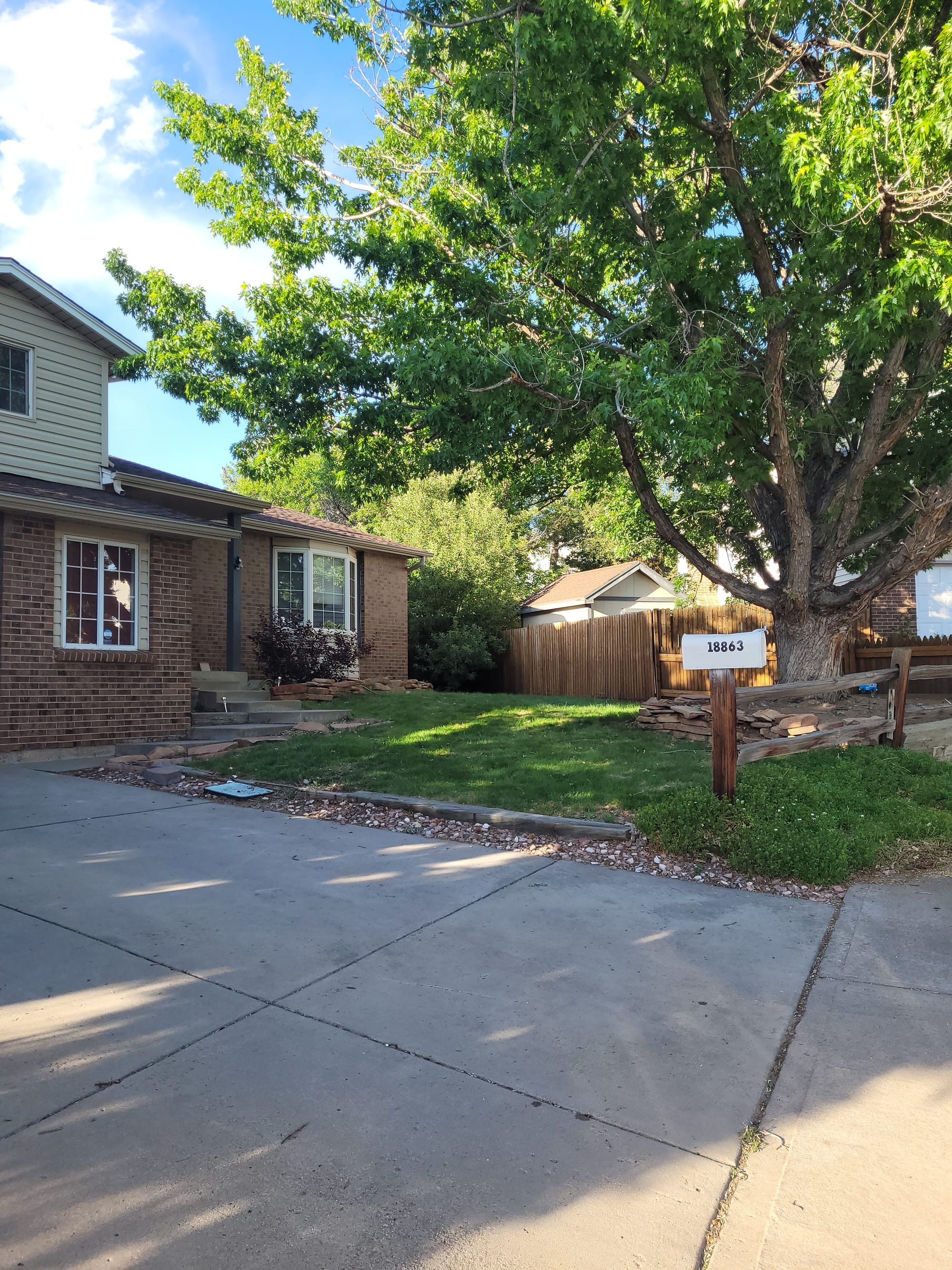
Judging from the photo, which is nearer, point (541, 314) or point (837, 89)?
point (837, 89)

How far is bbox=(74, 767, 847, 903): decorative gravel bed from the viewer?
539 cm

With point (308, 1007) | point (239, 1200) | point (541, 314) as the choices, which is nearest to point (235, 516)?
point (541, 314)

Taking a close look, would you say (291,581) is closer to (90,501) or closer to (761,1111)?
(90,501)

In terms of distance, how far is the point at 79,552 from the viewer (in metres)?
10.7

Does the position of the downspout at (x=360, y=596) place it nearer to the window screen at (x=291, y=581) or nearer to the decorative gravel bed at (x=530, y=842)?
the window screen at (x=291, y=581)

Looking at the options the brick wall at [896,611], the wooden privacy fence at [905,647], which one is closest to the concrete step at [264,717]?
the wooden privacy fence at [905,647]

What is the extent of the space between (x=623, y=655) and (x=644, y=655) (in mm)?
726

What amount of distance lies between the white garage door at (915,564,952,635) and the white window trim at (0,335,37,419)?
60.3ft

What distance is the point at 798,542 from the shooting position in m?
10.1

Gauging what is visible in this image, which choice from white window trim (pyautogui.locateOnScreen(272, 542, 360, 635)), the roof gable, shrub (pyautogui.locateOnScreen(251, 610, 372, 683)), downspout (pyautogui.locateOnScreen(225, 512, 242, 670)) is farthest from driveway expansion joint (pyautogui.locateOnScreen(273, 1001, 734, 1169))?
white window trim (pyautogui.locateOnScreen(272, 542, 360, 635))

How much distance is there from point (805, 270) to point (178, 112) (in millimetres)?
11464

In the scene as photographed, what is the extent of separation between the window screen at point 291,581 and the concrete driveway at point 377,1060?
1152cm

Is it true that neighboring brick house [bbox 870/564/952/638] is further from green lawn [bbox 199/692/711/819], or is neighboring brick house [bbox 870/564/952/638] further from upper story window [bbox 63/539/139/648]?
upper story window [bbox 63/539/139/648]

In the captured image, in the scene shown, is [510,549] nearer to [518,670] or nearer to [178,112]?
[518,670]
